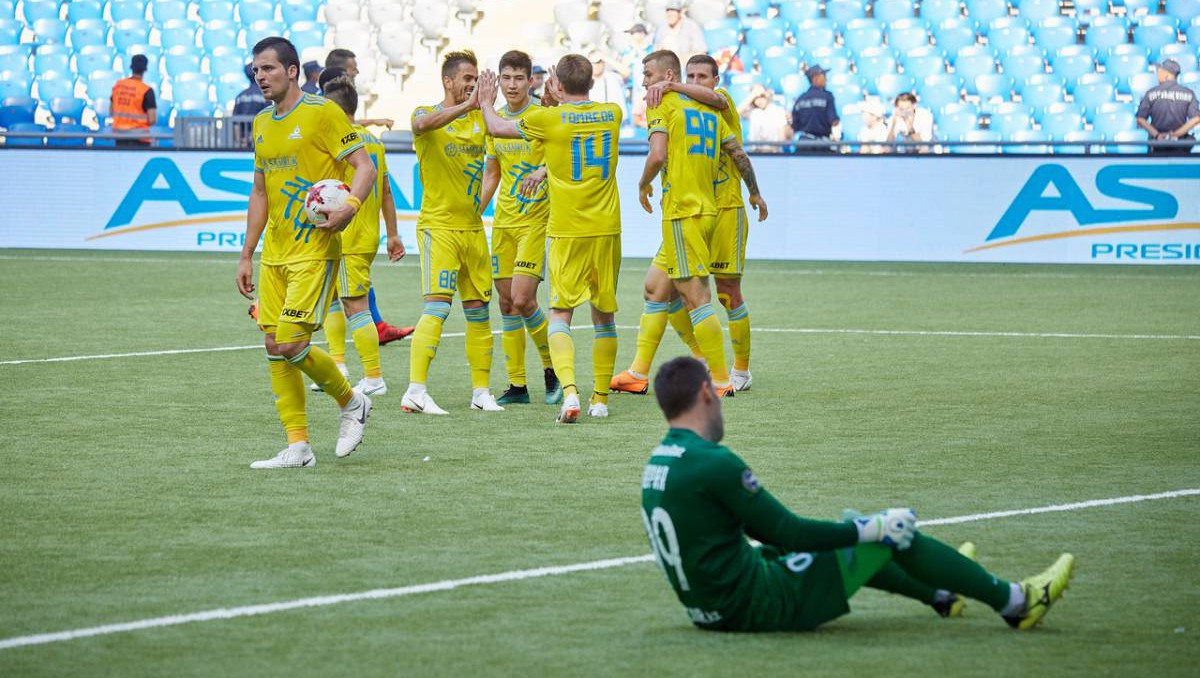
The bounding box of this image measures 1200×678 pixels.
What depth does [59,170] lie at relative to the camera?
22094mm

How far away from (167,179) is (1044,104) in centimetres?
1219

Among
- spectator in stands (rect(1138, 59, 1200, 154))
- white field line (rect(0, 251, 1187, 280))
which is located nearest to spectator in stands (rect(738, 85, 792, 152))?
white field line (rect(0, 251, 1187, 280))

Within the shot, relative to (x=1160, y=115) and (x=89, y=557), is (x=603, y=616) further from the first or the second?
(x=1160, y=115)

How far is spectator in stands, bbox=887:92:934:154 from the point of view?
72.4ft

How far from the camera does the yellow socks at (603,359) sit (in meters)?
9.92

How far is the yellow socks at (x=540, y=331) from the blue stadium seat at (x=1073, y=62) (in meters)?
16.5

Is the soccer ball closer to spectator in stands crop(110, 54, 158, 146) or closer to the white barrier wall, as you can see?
the white barrier wall

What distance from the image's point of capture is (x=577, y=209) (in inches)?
383

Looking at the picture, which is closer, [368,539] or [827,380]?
[368,539]

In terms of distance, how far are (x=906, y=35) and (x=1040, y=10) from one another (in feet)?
6.63

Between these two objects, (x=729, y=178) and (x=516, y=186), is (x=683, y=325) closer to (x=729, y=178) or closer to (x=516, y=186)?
(x=729, y=178)

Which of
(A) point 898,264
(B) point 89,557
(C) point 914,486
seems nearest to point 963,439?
(C) point 914,486

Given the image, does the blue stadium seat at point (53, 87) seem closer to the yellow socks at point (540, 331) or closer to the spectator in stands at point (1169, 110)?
the spectator in stands at point (1169, 110)

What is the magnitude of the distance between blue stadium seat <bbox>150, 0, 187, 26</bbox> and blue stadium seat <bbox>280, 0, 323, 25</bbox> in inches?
81.7
